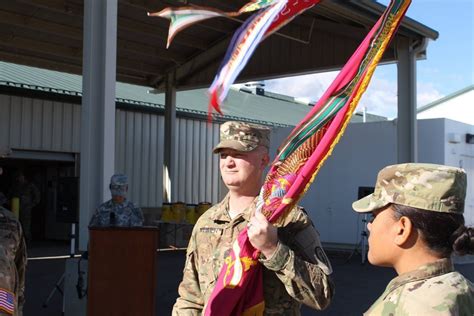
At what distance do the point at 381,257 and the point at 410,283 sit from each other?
0.17 metres

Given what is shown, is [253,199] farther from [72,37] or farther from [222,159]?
[72,37]

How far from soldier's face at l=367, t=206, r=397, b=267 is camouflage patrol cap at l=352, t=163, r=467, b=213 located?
34 millimetres

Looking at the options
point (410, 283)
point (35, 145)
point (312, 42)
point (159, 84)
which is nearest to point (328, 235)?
point (312, 42)

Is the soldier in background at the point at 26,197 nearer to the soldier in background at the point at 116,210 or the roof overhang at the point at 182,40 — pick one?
the roof overhang at the point at 182,40

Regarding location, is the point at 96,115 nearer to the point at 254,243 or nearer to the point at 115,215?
the point at 115,215

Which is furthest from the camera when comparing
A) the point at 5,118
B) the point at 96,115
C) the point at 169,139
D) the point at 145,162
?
the point at 145,162

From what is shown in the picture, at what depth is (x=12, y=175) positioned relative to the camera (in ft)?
64.9

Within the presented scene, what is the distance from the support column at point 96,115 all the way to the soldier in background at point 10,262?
4.11 meters

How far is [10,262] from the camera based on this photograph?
2076 millimetres

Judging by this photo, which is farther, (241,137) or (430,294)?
(241,137)

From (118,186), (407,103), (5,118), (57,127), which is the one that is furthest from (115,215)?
(57,127)

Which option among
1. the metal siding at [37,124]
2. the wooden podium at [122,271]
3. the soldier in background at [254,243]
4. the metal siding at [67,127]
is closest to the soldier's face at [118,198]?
the wooden podium at [122,271]

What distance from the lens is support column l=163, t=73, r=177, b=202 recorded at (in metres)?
18.5

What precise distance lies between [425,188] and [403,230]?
0.14 metres
